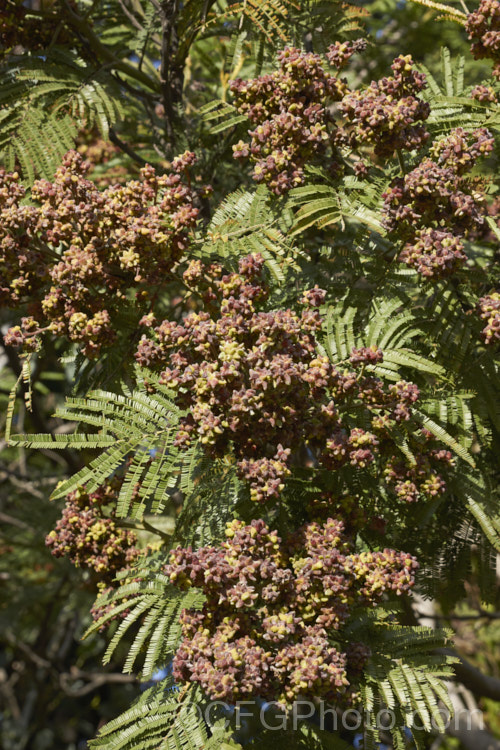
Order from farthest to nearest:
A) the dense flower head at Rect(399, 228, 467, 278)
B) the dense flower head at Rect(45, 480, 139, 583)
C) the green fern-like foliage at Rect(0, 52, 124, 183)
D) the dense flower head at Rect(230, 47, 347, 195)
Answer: the green fern-like foliage at Rect(0, 52, 124, 183) < the dense flower head at Rect(45, 480, 139, 583) < the dense flower head at Rect(230, 47, 347, 195) < the dense flower head at Rect(399, 228, 467, 278)

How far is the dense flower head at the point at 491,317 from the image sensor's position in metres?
1.76

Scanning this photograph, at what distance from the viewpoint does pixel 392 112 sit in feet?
5.74

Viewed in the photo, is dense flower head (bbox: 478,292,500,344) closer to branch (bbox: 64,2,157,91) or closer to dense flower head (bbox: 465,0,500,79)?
dense flower head (bbox: 465,0,500,79)

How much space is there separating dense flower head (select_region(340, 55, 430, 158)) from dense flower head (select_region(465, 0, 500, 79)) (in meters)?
0.24

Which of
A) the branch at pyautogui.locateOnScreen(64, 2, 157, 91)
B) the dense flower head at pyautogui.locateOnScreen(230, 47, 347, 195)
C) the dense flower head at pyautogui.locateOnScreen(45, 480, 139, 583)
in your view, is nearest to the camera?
the dense flower head at pyautogui.locateOnScreen(230, 47, 347, 195)

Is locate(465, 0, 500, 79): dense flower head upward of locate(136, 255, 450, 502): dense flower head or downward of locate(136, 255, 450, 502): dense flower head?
upward

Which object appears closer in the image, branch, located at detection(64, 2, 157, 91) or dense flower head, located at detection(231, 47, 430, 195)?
dense flower head, located at detection(231, 47, 430, 195)

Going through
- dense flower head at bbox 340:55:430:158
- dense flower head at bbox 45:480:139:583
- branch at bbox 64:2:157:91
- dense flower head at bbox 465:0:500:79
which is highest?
branch at bbox 64:2:157:91

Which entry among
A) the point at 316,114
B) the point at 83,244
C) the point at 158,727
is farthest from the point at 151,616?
the point at 316,114

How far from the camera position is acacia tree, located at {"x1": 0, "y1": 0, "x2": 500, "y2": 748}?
62.6 inches

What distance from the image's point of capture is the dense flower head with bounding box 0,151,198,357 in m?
1.88

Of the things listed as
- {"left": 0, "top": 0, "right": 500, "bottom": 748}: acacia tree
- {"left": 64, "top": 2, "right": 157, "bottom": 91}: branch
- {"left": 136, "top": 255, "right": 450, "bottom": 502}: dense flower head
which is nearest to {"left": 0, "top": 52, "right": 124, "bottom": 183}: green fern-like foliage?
{"left": 0, "top": 0, "right": 500, "bottom": 748}: acacia tree

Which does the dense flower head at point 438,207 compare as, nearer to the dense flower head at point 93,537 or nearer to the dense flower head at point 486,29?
the dense flower head at point 486,29

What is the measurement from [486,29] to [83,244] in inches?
46.4
